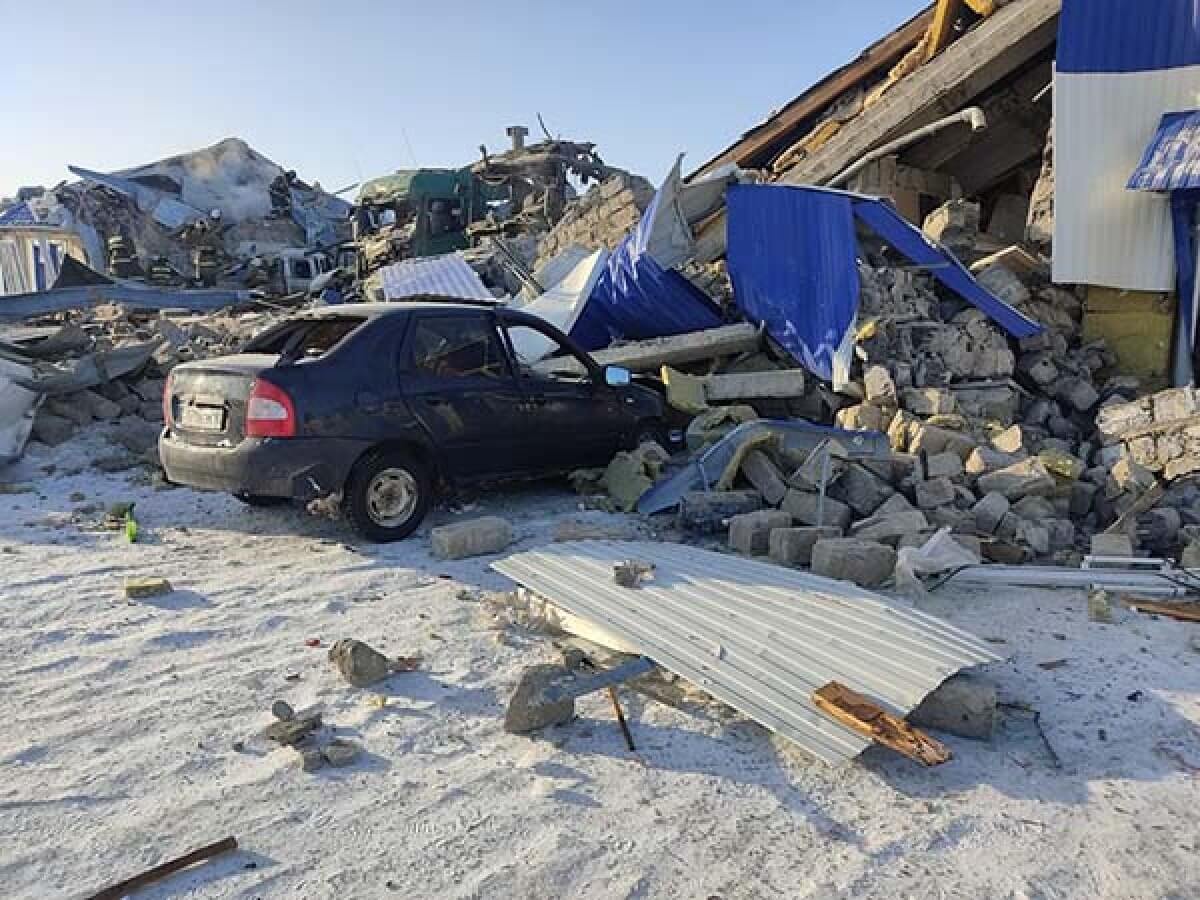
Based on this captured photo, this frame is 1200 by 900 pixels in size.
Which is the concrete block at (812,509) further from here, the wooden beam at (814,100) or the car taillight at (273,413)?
the wooden beam at (814,100)

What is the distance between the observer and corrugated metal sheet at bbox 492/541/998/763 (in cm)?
356

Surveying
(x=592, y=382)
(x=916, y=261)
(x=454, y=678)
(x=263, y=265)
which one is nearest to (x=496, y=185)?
(x=263, y=265)

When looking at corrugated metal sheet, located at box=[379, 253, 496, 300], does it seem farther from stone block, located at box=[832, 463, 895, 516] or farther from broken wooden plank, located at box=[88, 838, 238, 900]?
broken wooden plank, located at box=[88, 838, 238, 900]

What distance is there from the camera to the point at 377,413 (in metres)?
6.21

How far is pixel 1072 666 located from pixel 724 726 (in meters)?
1.76

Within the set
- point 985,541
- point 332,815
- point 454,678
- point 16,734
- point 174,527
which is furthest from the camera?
point 174,527

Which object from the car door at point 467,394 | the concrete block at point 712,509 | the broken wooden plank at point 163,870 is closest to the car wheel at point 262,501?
the car door at point 467,394

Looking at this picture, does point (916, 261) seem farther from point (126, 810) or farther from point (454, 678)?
point (126, 810)

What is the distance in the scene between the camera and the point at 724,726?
3.70m

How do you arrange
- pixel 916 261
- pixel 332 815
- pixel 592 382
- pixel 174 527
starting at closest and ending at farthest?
pixel 332 815 → pixel 174 527 → pixel 592 382 → pixel 916 261

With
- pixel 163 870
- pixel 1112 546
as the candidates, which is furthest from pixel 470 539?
pixel 1112 546

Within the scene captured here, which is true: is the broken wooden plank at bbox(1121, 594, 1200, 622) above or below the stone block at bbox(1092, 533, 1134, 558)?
below

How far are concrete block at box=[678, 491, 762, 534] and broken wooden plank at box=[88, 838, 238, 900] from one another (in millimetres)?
4134

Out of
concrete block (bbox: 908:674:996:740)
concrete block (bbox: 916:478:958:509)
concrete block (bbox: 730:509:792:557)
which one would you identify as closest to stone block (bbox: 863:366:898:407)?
concrete block (bbox: 916:478:958:509)
